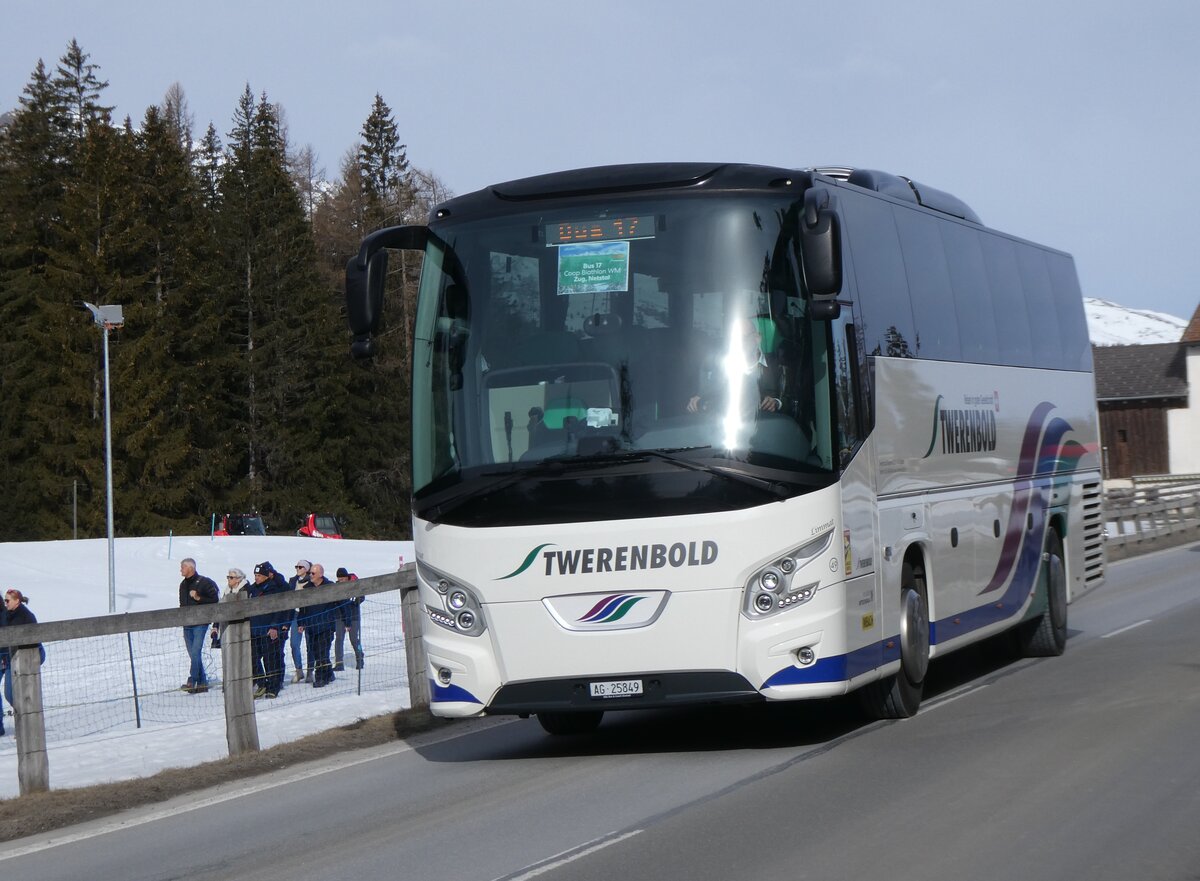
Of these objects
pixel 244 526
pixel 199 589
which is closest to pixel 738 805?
pixel 199 589

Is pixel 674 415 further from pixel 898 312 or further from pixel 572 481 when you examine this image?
pixel 898 312

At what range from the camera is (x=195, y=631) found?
19.4 m

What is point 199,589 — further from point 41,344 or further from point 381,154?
point 381,154

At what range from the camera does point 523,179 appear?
10.7 metres

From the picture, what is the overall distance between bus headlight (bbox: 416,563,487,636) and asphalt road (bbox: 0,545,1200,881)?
0.94 metres

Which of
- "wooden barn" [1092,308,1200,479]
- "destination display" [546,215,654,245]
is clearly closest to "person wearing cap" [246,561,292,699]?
"destination display" [546,215,654,245]

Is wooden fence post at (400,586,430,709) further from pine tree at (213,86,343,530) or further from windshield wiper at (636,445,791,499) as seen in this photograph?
pine tree at (213,86,343,530)

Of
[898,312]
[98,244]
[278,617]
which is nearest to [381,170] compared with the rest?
[98,244]

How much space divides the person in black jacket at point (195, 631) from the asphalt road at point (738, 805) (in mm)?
7028

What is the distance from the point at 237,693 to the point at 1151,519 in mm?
30625

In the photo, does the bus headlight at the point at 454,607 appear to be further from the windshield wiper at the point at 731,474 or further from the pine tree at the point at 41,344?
the pine tree at the point at 41,344

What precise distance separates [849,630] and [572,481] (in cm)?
191

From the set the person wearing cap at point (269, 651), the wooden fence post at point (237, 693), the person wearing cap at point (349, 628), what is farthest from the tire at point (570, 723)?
the person wearing cap at point (349, 628)

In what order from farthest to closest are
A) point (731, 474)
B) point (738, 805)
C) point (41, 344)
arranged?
point (41, 344), point (731, 474), point (738, 805)
